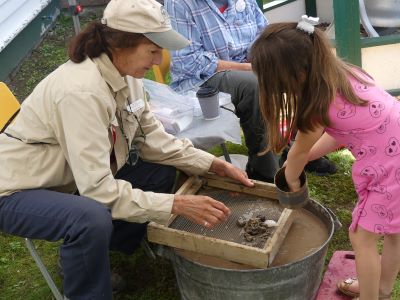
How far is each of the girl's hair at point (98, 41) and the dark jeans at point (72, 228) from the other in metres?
0.66

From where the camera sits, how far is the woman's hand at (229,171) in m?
2.87

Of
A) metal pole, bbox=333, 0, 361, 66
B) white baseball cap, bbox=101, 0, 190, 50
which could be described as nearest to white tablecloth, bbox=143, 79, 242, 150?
white baseball cap, bbox=101, 0, 190, 50

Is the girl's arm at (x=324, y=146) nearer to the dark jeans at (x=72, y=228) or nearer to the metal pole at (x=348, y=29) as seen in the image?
the dark jeans at (x=72, y=228)

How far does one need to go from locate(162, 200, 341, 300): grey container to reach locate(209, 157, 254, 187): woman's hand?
0.50 meters

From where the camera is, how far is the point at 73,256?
93.4 inches

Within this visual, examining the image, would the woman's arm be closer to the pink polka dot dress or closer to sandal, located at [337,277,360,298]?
the pink polka dot dress

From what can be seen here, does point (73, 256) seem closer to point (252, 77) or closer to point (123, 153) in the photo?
point (123, 153)

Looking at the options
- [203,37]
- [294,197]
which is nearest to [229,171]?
A: [294,197]

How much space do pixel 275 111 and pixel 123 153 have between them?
Result: 0.87m

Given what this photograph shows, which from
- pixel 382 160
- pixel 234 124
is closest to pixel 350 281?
pixel 382 160

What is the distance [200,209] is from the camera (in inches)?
97.1

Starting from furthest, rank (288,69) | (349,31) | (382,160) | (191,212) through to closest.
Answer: (349,31), (191,212), (382,160), (288,69)

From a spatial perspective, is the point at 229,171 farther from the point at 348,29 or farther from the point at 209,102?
the point at 348,29

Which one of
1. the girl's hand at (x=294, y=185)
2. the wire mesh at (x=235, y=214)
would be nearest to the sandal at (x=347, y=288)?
the wire mesh at (x=235, y=214)
